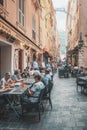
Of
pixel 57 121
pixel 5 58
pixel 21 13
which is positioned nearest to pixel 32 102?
pixel 57 121

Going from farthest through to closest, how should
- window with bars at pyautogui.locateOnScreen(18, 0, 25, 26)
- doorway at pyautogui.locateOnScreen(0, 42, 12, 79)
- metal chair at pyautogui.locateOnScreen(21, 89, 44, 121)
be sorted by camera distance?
window with bars at pyautogui.locateOnScreen(18, 0, 25, 26)
doorway at pyautogui.locateOnScreen(0, 42, 12, 79)
metal chair at pyautogui.locateOnScreen(21, 89, 44, 121)

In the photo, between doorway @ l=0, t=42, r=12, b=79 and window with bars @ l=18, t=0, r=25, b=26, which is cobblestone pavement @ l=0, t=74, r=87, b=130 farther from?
window with bars @ l=18, t=0, r=25, b=26

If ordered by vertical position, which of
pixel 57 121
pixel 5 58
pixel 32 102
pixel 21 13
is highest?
pixel 21 13

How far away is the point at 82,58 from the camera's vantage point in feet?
93.8

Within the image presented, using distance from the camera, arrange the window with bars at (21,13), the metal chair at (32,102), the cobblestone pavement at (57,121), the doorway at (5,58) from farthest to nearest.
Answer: the window with bars at (21,13) < the doorway at (5,58) < the metal chair at (32,102) < the cobblestone pavement at (57,121)

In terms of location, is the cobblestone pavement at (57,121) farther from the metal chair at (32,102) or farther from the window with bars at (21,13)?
the window with bars at (21,13)

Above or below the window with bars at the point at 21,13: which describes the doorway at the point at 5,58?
below

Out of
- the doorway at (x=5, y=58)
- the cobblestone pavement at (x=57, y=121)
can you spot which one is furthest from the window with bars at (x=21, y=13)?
the cobblestone pavement at (x=57, y=121)

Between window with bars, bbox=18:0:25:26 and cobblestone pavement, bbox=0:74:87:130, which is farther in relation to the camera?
window with bars, bbox=18:0:25:26

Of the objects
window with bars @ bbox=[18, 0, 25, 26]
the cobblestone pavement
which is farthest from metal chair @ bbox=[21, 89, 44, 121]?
window with bars @ bbox=[18, 0, 25, 26]

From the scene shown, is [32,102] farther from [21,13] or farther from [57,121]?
[21,13]

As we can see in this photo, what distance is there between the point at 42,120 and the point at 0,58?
25.6 feet

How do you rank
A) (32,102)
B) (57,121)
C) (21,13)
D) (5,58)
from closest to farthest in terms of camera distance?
(57,121) < (32,102) < (5,58) < (21,13)

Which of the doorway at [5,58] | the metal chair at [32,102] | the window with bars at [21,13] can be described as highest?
the window with bars at [21,13]
